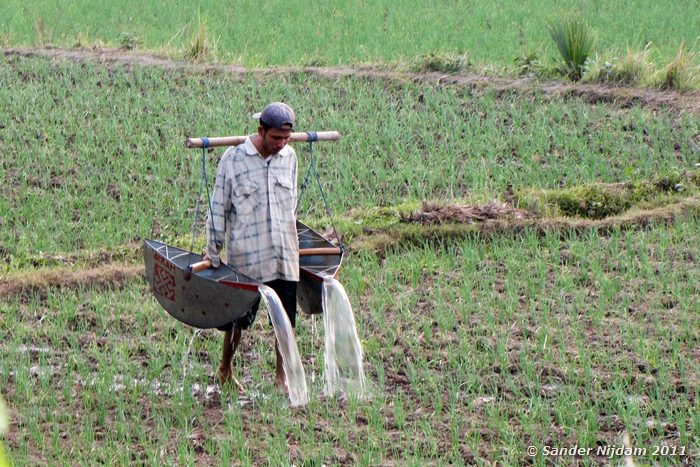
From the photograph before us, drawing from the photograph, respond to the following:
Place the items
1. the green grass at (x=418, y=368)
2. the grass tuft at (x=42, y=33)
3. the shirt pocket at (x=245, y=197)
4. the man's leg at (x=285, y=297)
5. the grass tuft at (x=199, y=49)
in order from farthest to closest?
the grass tuft at (x=42, y=33)
the grass tuft at (x=199, y=49)
the man's leg at (x=285, y=297)
the shirt pocket at (x=245, y=197)
the green grass at (x=418, y=368)

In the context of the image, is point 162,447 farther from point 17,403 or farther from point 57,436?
point 17,403

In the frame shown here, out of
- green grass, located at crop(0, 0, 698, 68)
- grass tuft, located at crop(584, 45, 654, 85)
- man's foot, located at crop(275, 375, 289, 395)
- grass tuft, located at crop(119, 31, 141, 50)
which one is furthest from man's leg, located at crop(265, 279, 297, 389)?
grass tuft, located at crop(119, 31, 141, 50)

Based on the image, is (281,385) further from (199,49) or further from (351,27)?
(351,27)

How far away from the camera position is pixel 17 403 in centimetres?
458

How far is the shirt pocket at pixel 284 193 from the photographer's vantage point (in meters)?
4.40

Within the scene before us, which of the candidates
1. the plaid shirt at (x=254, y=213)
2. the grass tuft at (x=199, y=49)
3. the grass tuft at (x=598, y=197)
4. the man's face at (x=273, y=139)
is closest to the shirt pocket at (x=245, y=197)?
the plaid shirt at (x=254, y=213)

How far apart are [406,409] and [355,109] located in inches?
206

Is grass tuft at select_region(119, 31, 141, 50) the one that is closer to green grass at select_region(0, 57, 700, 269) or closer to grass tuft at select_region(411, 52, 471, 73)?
green grass at select_region(0, 57, 700, 269)

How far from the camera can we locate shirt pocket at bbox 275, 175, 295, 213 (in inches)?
173

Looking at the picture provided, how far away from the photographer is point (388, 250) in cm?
675

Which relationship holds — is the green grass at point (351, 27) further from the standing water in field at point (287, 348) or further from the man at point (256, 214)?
the standing water in field at point (287, 348)

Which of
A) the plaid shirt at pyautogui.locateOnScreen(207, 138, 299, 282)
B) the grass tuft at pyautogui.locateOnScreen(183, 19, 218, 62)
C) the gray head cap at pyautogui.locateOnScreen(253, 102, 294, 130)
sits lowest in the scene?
the plaid shirt at pyautogui.locateOnScreen(207, 138, 299, 282)

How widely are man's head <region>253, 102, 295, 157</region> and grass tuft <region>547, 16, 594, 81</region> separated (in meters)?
6.35

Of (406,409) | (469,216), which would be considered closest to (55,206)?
(469,216)
